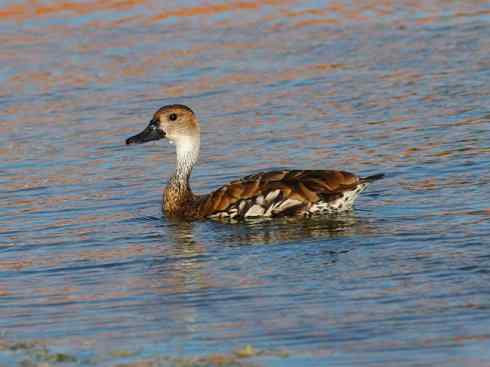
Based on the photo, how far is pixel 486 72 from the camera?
20.2 m

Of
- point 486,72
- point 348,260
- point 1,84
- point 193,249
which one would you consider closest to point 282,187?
point 193,249

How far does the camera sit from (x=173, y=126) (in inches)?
570

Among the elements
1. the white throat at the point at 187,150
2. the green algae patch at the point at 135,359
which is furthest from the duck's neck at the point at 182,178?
the green algae patch at the point at 135,359

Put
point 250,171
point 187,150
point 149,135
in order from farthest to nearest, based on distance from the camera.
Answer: point 250,171, point 187,150, point 149,135

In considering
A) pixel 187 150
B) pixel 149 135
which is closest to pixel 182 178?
pixel 187 150

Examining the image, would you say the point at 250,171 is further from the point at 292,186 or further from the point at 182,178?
the point at 292,186

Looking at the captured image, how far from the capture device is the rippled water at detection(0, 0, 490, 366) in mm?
9055

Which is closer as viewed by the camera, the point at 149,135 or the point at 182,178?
the point at 182,178

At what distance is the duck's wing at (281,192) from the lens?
13070 millimetres

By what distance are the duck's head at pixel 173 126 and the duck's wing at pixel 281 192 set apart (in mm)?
1372

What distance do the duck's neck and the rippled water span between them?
266mm

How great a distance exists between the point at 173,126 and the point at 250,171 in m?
1.32

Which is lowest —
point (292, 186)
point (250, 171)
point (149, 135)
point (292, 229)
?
point (292, 229)

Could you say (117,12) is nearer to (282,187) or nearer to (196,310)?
(282,187)
